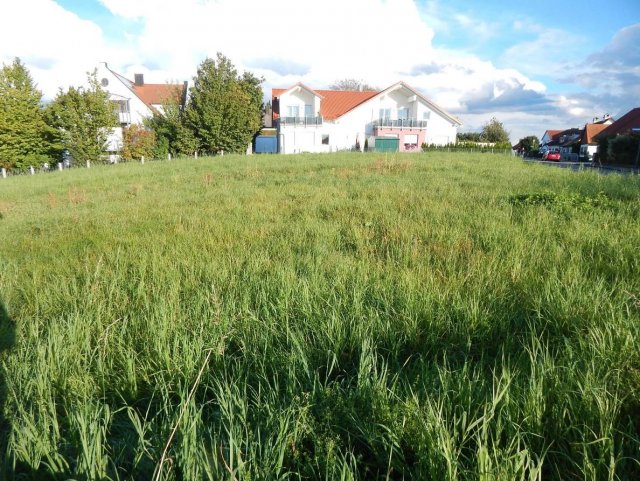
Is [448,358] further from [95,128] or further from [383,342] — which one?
[95,128]

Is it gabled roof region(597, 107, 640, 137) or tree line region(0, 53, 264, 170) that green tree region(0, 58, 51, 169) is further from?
gabled roof region(597, 107, 640, 137)

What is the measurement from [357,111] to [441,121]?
1120 cm

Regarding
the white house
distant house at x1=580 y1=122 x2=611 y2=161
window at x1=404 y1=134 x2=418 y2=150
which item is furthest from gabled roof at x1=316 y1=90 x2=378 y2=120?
distant house at x1=580 y1=122 x2=611 y2=161

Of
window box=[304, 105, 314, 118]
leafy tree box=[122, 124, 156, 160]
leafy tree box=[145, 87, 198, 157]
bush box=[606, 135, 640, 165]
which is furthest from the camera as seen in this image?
window box=[304, 105, 314, 118]

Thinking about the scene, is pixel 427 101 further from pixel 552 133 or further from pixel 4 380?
pixel 552 133

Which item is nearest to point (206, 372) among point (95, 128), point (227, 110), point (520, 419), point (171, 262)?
point (520, 419)

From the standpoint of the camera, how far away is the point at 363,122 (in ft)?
159

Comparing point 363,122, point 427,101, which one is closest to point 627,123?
point 427,101

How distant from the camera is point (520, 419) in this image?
68.8 inches

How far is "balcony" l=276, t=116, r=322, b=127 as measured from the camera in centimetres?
4641

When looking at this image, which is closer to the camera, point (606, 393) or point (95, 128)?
point (606, 393)

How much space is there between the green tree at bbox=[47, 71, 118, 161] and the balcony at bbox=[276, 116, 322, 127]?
19.8 metres

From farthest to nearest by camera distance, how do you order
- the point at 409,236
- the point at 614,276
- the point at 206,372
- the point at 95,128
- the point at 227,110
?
the point at 227,110, the point at 95,128, the point at 409,236, the point at 614,276, the point at 206,372

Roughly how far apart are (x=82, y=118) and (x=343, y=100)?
3114 cm
